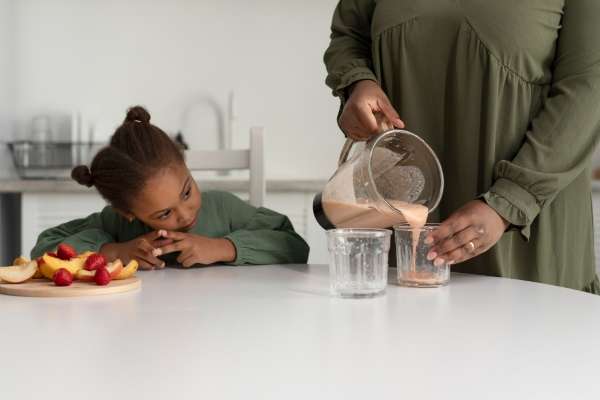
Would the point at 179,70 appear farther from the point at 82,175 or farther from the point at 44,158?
the point at 82,175

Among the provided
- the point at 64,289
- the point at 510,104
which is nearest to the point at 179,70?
the point at 510,104

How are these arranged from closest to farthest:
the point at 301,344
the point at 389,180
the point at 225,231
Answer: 1. the point at 301,344
2. the point at 389,180
3. the point at 225,231

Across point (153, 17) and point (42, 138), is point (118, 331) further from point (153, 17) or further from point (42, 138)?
point (153, 17)

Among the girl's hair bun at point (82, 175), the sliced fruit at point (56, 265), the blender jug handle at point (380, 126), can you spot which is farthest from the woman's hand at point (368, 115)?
the girl's hair bun at point (82, 175)

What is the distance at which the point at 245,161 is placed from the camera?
74.9 inches

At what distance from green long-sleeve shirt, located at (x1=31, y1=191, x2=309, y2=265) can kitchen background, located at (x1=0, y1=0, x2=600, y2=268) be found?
1774mm

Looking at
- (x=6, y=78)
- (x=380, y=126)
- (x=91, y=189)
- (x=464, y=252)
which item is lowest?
(x=91, y=189)

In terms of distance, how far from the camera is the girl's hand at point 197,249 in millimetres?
1354

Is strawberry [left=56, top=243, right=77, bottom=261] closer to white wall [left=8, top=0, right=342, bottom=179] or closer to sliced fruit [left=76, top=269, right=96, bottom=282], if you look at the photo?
sliced fruit [left=76, top=269, right=96, bottom=282]

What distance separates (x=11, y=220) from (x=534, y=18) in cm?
241

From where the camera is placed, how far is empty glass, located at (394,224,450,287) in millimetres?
1103

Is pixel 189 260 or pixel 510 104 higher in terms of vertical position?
pixel 510 104

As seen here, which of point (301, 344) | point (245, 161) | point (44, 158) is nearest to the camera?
point (301, 344)

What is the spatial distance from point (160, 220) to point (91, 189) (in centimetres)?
146
